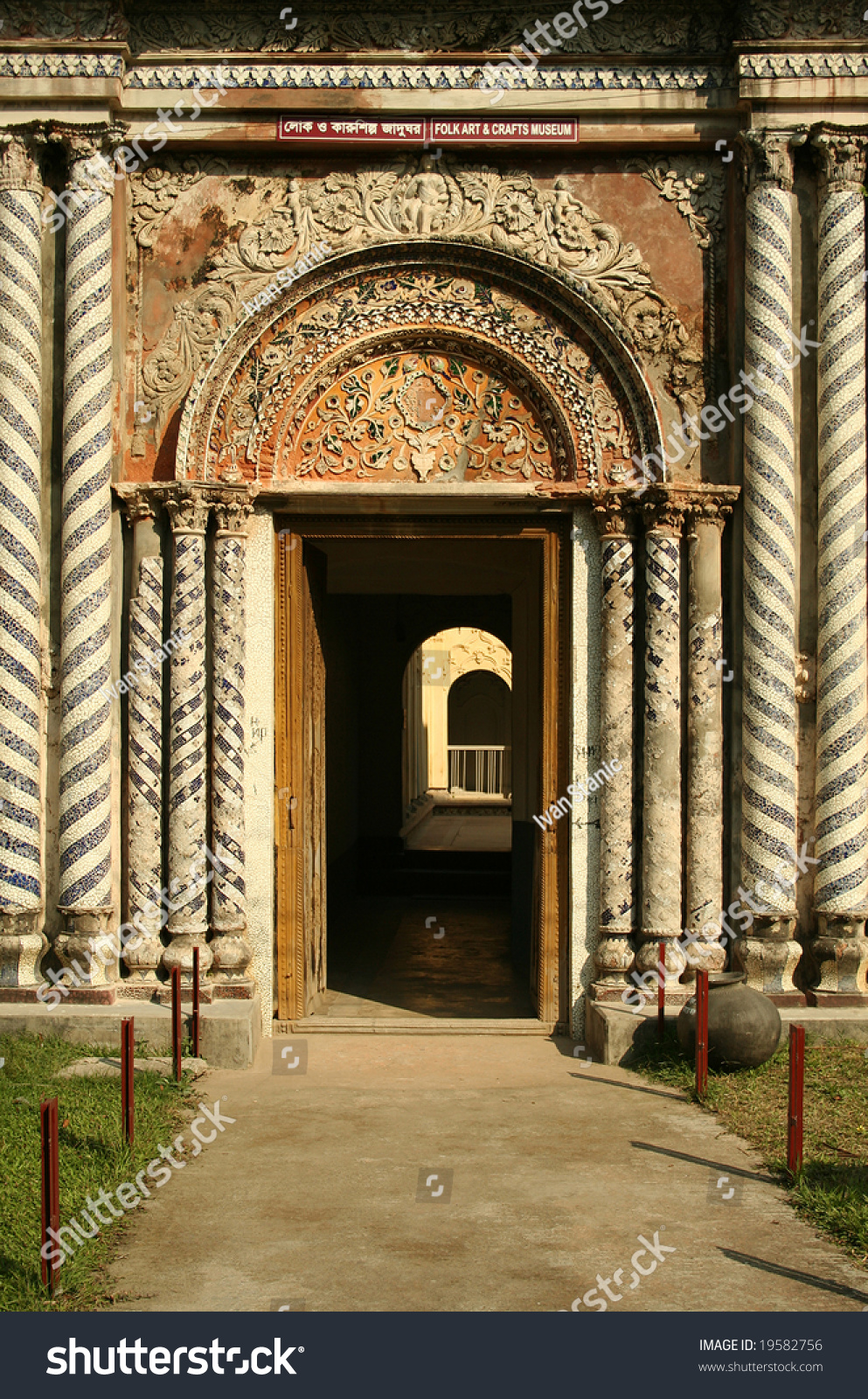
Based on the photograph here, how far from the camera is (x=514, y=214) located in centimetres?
894

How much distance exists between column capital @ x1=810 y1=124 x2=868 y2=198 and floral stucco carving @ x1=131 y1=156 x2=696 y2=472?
4.20 feet

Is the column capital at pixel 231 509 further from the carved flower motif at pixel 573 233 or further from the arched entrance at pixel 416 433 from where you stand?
the carved flower motif at pixel 573 233

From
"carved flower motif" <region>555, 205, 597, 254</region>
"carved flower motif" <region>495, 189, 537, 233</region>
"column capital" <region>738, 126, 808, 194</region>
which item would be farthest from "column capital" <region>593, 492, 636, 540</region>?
"column capital" <region>738, 126, 808, 194</region>

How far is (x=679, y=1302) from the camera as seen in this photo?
4.86 metres

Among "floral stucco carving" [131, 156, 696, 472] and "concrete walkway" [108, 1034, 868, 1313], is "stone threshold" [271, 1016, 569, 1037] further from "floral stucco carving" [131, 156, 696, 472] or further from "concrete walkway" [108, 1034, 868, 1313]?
"floral stucco carving" [131, 156, 696, 472]

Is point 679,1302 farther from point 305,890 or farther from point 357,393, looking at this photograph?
point 357,393

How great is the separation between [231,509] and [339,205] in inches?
86.3

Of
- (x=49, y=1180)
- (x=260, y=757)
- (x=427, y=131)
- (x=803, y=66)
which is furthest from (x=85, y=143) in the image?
(x=49, y=1180)

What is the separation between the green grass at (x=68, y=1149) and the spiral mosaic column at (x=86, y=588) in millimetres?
973

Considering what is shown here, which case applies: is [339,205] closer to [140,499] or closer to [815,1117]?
[140,499]

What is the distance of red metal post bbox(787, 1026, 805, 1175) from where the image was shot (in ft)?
19.4

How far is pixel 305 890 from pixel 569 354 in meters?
4.10

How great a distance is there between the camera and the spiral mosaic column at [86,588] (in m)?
8.56

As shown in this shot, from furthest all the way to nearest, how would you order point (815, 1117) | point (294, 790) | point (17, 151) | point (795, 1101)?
1. point (294, 790)
2. point (17, 151)
3. point (815, 1117)
4. point (795, 1101)
